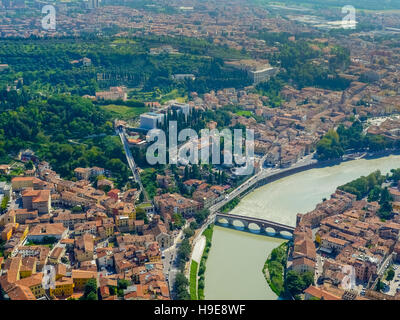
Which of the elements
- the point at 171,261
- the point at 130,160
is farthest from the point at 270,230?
the point at 130,160

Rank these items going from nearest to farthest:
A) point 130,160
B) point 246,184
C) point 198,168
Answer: point 246,184, point 198,168, point 130,160

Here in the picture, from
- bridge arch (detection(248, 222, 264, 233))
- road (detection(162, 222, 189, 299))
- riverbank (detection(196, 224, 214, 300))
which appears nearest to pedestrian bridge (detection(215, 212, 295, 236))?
bridge arch (detection(248, 222, 264, 233))

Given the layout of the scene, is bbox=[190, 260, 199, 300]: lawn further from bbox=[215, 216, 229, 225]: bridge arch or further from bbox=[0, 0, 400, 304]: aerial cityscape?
bbox=[215, 216, 229, 225]: bridge arch

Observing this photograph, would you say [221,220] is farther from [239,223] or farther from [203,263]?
[203,263]

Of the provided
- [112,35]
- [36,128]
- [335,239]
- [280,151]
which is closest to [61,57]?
→ [112,35]

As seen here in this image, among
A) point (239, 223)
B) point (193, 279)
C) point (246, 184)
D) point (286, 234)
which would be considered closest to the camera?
point (193, 279)

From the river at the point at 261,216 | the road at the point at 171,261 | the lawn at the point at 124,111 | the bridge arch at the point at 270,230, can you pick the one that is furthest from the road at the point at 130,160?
the bridge arch at the point at 270,230
